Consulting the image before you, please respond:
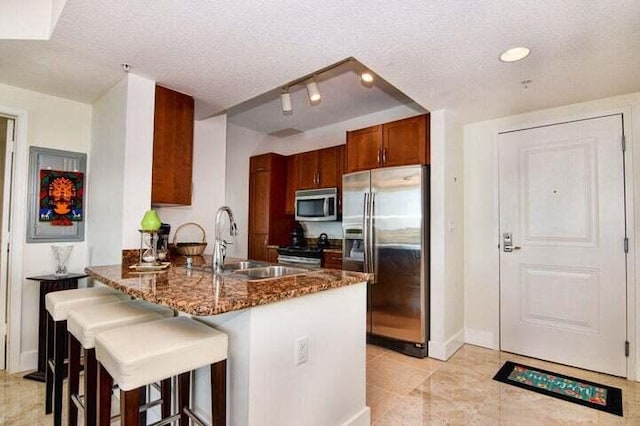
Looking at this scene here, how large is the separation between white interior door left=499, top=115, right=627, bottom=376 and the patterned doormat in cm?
34

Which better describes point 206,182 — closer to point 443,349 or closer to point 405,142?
point 405,142

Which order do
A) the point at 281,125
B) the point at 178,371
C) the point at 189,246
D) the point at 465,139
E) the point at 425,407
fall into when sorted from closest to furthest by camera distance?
1. the point at 178,371
2. the point at 425,407
3. the point at 189,246
4. the point at 465,139
5. the point at 281,125

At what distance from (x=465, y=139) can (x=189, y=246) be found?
293 cm

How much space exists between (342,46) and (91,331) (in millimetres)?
1984

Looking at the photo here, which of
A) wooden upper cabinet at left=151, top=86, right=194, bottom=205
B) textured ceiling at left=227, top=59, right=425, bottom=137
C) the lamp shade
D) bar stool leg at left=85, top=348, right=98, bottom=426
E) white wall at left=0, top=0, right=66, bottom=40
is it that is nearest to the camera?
bar stool leg at left=85, top=348, right=98, bottom=426

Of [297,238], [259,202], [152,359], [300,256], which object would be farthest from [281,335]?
[259,202]

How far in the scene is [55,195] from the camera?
113 inches

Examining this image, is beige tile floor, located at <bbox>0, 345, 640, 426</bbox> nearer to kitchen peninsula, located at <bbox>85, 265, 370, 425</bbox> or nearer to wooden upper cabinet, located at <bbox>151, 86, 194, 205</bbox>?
kitchen peninsula, located at <bbox>85, 265, 370, 425</bbox>

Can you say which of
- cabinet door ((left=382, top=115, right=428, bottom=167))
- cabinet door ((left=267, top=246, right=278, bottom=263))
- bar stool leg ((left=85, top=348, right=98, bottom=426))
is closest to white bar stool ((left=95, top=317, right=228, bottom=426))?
bar stool leg ((left=85, top=348, right=98, bottom=426))

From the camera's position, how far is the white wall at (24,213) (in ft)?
8.98

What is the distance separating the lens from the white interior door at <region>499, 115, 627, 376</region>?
2.74 meters

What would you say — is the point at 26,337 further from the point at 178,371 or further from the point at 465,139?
the point at 465,139

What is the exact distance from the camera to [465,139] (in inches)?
139

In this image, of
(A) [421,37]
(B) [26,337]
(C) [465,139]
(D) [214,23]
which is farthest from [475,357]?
(B) [26,337]
